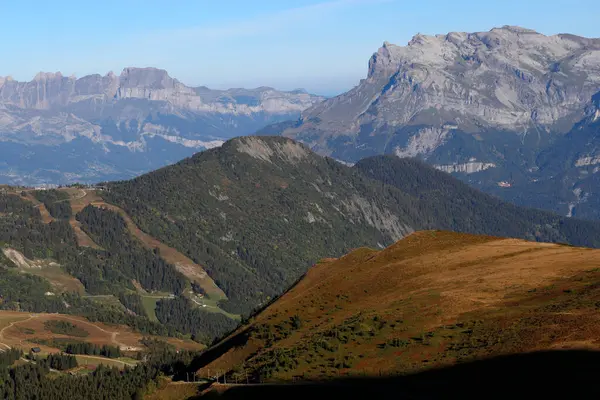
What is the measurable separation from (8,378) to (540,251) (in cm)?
10723

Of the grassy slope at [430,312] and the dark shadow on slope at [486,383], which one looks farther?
the grassy slope at [430,312]

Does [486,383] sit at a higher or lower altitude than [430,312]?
lower

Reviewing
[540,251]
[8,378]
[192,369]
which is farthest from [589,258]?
[8,378]

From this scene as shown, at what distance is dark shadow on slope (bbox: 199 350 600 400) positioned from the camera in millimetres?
85812

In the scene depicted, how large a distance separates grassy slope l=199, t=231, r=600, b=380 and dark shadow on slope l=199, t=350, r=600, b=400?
270cm

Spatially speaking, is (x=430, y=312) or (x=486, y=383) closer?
(x=486, y=383)

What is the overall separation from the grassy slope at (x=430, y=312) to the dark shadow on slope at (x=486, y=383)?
8.86 feet

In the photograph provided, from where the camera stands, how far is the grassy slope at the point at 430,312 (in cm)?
10300

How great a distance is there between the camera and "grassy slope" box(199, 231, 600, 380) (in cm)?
10300

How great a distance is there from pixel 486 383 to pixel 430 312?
27.9 meters

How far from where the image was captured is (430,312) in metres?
119

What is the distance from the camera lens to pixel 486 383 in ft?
300

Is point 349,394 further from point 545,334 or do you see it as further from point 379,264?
point 379,264

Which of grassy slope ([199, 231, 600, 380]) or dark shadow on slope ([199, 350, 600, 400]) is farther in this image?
grassy slope ([199, 231, 600, 380])
